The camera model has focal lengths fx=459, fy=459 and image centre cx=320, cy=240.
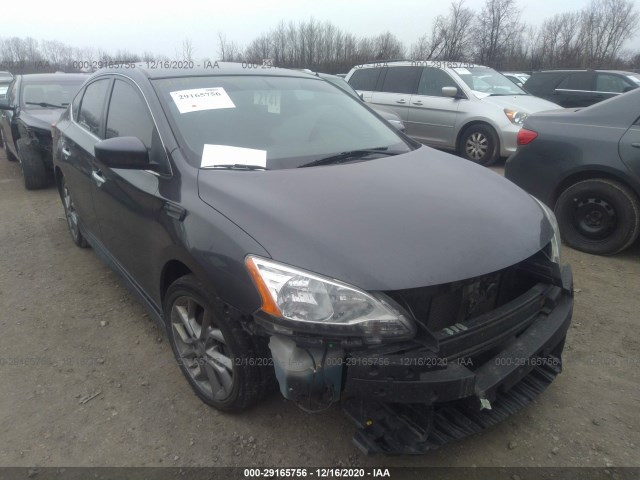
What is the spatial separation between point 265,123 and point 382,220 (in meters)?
1.10

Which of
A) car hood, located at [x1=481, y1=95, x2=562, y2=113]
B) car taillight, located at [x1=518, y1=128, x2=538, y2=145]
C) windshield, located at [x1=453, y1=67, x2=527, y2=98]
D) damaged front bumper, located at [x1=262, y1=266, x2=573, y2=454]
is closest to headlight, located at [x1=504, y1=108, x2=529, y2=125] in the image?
car hood, located at [x1=481, y1=95, x2=562, y2=113]

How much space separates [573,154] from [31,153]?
6.76m

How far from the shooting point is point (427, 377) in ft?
5.51

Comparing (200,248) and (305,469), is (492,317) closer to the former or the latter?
(305,469)

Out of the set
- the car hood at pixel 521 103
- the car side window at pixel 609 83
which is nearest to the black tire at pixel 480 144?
the car hood at pixel 521 103

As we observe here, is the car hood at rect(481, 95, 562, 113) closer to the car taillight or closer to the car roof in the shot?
the car taillight

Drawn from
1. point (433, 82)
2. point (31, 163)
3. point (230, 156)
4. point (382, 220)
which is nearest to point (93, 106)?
point (230, 156)

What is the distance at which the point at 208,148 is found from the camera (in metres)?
2.37

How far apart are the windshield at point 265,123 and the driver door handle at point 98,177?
0.77m

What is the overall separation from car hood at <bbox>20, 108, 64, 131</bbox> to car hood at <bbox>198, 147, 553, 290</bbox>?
5455 millimetres

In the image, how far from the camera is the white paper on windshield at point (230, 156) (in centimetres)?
231

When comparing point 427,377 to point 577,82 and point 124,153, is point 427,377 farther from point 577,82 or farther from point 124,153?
point 577,82

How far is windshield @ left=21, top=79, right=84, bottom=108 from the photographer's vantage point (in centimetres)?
729

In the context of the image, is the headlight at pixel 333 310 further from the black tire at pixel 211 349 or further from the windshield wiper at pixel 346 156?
the windshield wiper at pixel 346 156
